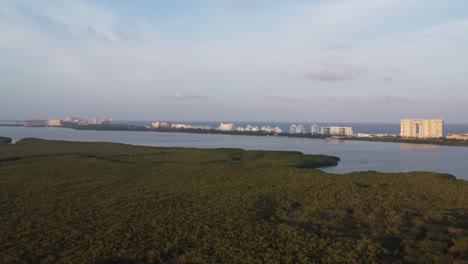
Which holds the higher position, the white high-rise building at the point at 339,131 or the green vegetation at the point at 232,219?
the white high-rise building at the point at 339,131

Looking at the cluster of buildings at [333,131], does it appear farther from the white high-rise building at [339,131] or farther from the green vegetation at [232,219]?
the green vegetation at [232,219]

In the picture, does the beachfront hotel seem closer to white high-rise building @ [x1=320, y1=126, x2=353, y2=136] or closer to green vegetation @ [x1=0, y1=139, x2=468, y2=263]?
white high-rise building @ [x1=320, y1=126, x2=353, y2=136]

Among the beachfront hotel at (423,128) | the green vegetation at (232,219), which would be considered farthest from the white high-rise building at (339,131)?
the green vegetation at (232,219)

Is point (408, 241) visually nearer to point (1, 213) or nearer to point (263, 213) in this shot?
point (263, 213)

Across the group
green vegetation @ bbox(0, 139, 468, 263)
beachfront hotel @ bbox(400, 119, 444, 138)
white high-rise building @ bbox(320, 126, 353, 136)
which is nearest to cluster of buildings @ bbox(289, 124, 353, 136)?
white high-rise building @ bbox(320, 126, 353, 136)

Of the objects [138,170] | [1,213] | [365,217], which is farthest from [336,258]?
[138,170]

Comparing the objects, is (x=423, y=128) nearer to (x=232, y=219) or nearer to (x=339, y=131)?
(x=339, y=131)

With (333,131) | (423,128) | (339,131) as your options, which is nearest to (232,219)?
(423,128)
